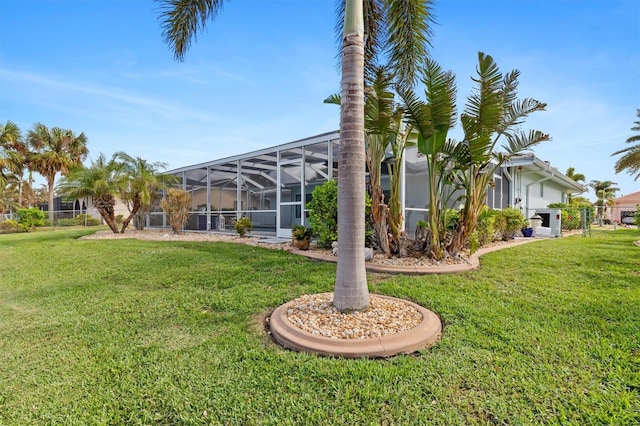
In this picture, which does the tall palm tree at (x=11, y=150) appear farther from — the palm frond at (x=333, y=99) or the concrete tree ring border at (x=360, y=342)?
the concrete tree ring border at (x=360, y=342)

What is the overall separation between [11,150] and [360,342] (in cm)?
3390

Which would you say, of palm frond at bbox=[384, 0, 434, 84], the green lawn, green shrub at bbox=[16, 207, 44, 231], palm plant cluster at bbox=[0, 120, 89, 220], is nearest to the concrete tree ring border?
the green lawn

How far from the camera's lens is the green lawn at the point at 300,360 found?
2.03 m

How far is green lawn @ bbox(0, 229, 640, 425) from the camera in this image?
2.03 meters

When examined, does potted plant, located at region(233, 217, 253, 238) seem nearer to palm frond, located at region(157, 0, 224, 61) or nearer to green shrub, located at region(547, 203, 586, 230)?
palm frond, located at region(157, 0, 224, 61)

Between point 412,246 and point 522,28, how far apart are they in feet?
18.0

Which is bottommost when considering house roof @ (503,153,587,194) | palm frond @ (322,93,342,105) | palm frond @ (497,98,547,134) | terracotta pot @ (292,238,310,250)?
terracotta pot @ (292,238,310,250)

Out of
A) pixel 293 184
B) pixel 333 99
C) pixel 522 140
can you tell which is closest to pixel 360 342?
pixel 333 99

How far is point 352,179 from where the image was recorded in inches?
132

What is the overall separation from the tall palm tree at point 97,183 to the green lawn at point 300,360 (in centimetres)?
911

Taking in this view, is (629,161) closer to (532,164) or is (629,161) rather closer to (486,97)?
(532,164)

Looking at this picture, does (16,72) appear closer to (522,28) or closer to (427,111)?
(427,111)

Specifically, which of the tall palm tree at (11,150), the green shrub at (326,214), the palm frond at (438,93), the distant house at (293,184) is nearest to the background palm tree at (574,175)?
the distant house at (293,184)

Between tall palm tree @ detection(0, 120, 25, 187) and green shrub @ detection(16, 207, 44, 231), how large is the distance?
5.51 m
